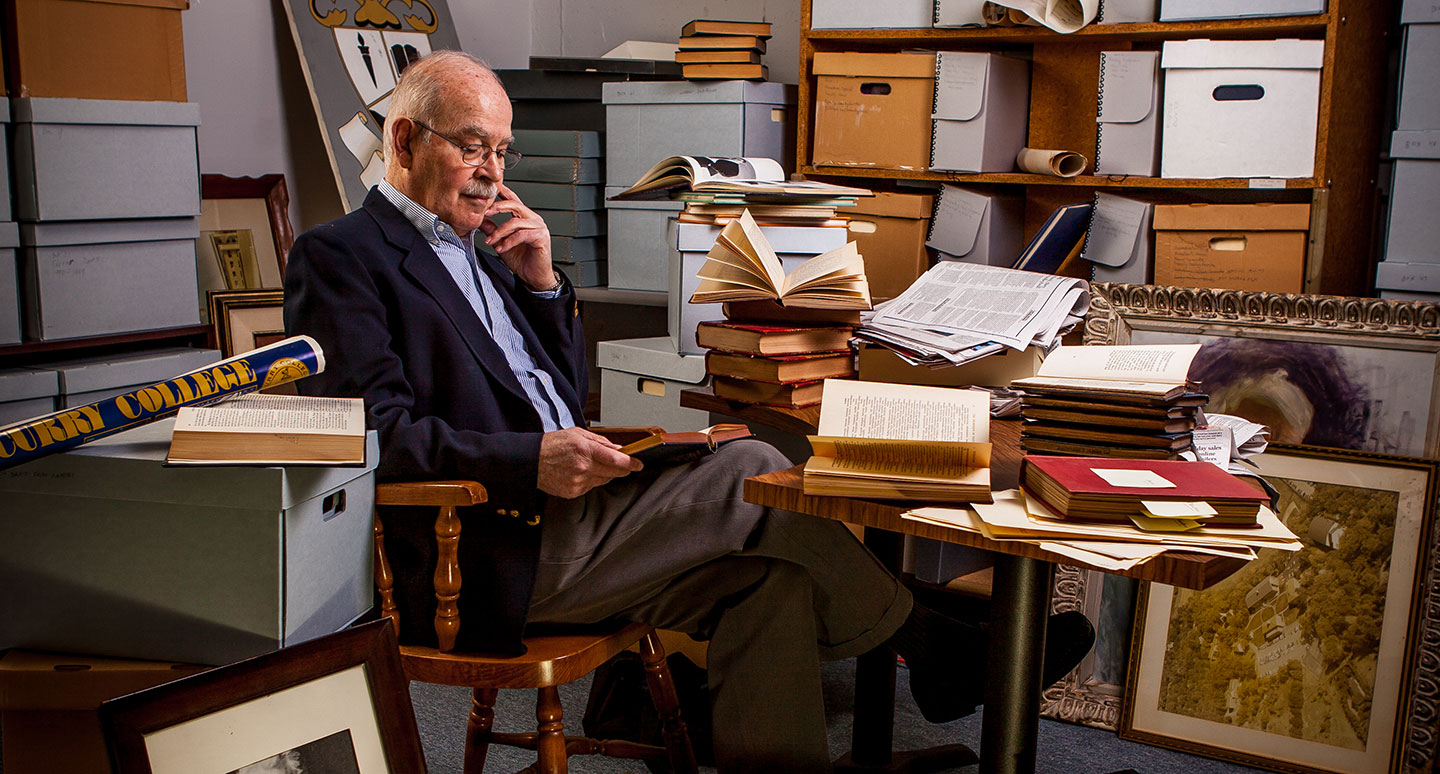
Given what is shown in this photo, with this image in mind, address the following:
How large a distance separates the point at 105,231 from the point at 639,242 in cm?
127

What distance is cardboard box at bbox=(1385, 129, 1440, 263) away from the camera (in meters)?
2.12

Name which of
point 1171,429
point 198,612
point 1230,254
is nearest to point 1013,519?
point 1171,429

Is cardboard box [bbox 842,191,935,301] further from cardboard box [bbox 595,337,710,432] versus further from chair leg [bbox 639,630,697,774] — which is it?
chair leg [bbox 639,630,697,774]

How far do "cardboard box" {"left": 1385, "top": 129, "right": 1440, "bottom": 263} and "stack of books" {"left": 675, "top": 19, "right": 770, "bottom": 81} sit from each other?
144 cm

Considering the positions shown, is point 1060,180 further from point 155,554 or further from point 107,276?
point 107,276

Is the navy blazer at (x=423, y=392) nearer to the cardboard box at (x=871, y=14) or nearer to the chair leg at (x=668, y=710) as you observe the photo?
→ the chair leg at (x=668, y=710)

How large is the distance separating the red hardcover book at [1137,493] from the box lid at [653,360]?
1.12 m

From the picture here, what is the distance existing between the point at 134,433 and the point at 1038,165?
1.94m

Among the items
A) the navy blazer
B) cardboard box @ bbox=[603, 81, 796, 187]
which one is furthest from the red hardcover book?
cardboard box @ bbox=[603, 81, 796, 187]

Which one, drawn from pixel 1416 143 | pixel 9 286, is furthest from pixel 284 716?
pixel 1416 143

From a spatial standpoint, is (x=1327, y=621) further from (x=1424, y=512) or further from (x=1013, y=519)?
(x=1013, y=519)

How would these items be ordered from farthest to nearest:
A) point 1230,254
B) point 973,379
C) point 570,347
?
point 1230,254
point 570,347
point 973,379

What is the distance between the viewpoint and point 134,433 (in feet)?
4.19

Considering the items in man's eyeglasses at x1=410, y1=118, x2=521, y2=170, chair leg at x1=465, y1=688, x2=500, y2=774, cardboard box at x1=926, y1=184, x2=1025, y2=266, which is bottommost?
chair leg at x1=465, y1=688, x2=500, y2=774
